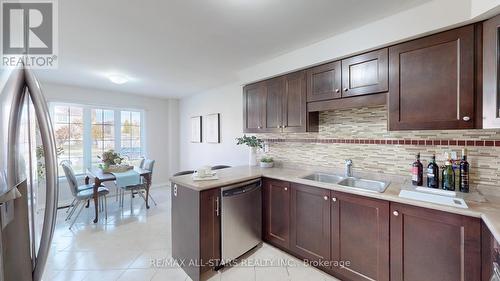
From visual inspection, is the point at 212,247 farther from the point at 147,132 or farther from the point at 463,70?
the point at 147,132

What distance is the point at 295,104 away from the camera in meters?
2.48

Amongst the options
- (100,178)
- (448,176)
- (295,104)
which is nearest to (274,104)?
(295,104)

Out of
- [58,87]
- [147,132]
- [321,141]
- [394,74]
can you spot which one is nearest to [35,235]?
[394,74]

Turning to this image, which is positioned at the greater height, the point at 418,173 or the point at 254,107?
the point at 254,107

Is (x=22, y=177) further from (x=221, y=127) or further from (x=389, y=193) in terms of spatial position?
(x=221, y=127)

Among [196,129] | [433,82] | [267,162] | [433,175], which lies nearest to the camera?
[433,82]

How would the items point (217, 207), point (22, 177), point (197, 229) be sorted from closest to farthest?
point (22, 177) → point (197, 229) → point (217, 207)

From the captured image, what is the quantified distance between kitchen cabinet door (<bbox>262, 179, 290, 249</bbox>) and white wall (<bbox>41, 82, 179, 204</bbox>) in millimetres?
3692

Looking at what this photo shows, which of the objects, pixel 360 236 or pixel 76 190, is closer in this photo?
pixel 360 236

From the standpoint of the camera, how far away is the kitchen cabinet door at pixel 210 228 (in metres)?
1.89

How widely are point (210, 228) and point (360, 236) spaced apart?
4.22 feet

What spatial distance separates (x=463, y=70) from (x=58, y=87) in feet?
18.0

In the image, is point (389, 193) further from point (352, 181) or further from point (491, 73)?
point (491, 73)

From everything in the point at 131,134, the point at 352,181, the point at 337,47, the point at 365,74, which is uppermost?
the point at 337,47
